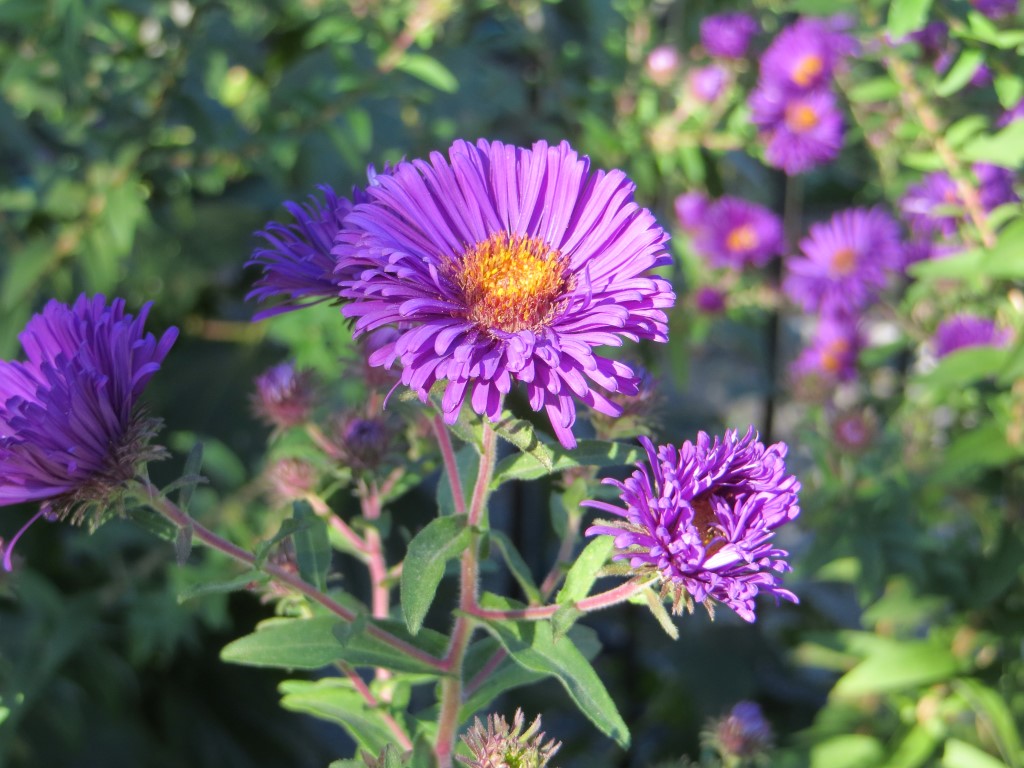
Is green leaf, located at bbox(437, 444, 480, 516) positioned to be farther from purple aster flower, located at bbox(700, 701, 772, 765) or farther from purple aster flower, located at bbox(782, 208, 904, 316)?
purple aster flower, located at bbox(782, 208, 904, 316)

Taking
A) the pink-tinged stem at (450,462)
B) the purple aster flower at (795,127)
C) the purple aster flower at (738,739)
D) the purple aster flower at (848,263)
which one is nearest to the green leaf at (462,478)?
the pink-tinged stem at (450,462)

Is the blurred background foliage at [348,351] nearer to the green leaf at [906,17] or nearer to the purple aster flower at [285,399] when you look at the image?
the green leaf at [906,17]

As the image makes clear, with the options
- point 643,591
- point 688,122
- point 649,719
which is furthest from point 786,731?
point 643,591

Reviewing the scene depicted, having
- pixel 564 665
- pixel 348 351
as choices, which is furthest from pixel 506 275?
pixel 348 351

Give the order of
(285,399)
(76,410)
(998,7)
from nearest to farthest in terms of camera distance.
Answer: (76,410) < (285,399) < (998,7)

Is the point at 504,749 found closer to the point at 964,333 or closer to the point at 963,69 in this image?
the point at 963,69

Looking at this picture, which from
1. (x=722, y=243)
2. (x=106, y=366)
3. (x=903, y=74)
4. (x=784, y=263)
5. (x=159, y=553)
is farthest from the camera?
(x=784, y=263)

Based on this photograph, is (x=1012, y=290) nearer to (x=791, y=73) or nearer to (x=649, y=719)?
(x=791, y=73)
